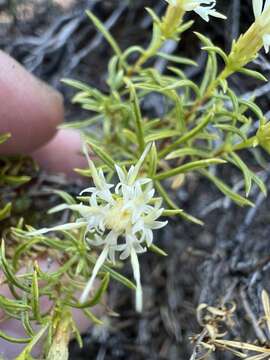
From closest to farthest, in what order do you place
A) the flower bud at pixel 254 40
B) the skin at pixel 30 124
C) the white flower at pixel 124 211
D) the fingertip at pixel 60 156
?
the white flower at pixel 124 211, the flower bud at pixel 254 40, the skin at pixel 30 124, the fingertip at pixel 60 156

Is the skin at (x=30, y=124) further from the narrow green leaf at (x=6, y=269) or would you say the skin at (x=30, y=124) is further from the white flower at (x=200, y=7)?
the white flower at (x=200, y=7)

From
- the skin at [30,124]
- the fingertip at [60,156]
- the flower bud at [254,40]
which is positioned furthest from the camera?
the fingertip at [60,156]

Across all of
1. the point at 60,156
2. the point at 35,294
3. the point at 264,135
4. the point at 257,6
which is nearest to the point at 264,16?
the point at 257,6

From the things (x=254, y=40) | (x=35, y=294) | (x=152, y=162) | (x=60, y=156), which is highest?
(x=254, y=40)

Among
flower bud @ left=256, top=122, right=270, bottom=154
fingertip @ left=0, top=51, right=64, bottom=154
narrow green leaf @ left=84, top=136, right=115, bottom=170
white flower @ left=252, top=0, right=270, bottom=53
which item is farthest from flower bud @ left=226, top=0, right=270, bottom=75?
fingertip @ left=0, top=51, right=64, bottom=154

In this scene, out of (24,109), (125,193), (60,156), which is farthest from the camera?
(60,156)

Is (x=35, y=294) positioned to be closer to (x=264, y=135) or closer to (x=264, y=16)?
(x=264, y=135)

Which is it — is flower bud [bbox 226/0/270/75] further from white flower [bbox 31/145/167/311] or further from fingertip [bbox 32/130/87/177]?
fingertip [bbox 32/130/87/177]

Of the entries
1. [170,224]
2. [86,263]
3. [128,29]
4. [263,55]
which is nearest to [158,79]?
[263,55]

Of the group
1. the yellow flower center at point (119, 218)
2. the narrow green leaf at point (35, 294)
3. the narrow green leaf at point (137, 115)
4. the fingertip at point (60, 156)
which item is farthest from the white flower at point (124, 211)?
the fingertip at point (60, 156)
